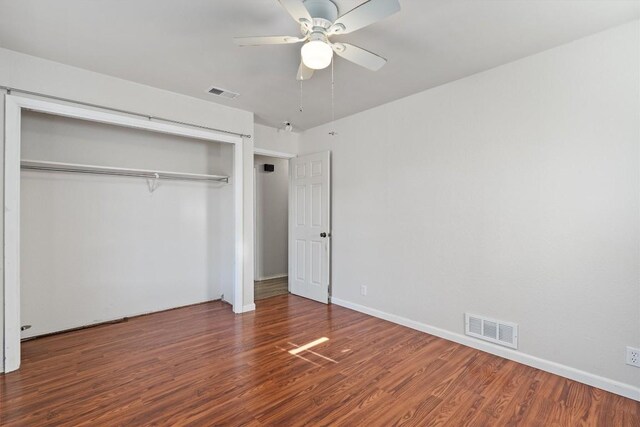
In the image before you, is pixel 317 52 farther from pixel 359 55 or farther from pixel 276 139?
pixel 276 139

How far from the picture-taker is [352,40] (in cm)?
244

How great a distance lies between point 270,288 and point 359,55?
4.20 meters

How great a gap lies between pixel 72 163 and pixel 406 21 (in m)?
3.60

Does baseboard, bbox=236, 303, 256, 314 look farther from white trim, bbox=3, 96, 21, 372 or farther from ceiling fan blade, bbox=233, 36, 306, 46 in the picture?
ceiling fan blade, bbox=233, 36, 306, 46

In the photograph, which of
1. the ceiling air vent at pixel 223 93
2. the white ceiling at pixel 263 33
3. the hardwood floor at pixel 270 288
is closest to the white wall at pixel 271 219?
the hardwood floor at pixel 270 288

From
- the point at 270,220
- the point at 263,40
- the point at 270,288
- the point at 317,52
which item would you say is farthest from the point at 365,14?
the point at 270,220

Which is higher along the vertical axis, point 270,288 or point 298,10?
point 298,10

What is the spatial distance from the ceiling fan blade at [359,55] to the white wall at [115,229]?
2.64 metres

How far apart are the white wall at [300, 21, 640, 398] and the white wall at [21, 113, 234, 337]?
2.29 metres

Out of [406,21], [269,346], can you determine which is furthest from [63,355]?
[406,21]

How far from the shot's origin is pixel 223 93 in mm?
3512

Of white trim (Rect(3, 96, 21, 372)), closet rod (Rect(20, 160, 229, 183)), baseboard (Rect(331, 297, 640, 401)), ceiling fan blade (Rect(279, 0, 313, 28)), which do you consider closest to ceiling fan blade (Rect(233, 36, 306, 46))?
ceiling fan blade (Rect(279, 0, 313, 28))

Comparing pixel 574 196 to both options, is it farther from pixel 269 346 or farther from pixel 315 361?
pixel 269 346

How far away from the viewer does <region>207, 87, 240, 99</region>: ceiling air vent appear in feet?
11.2
